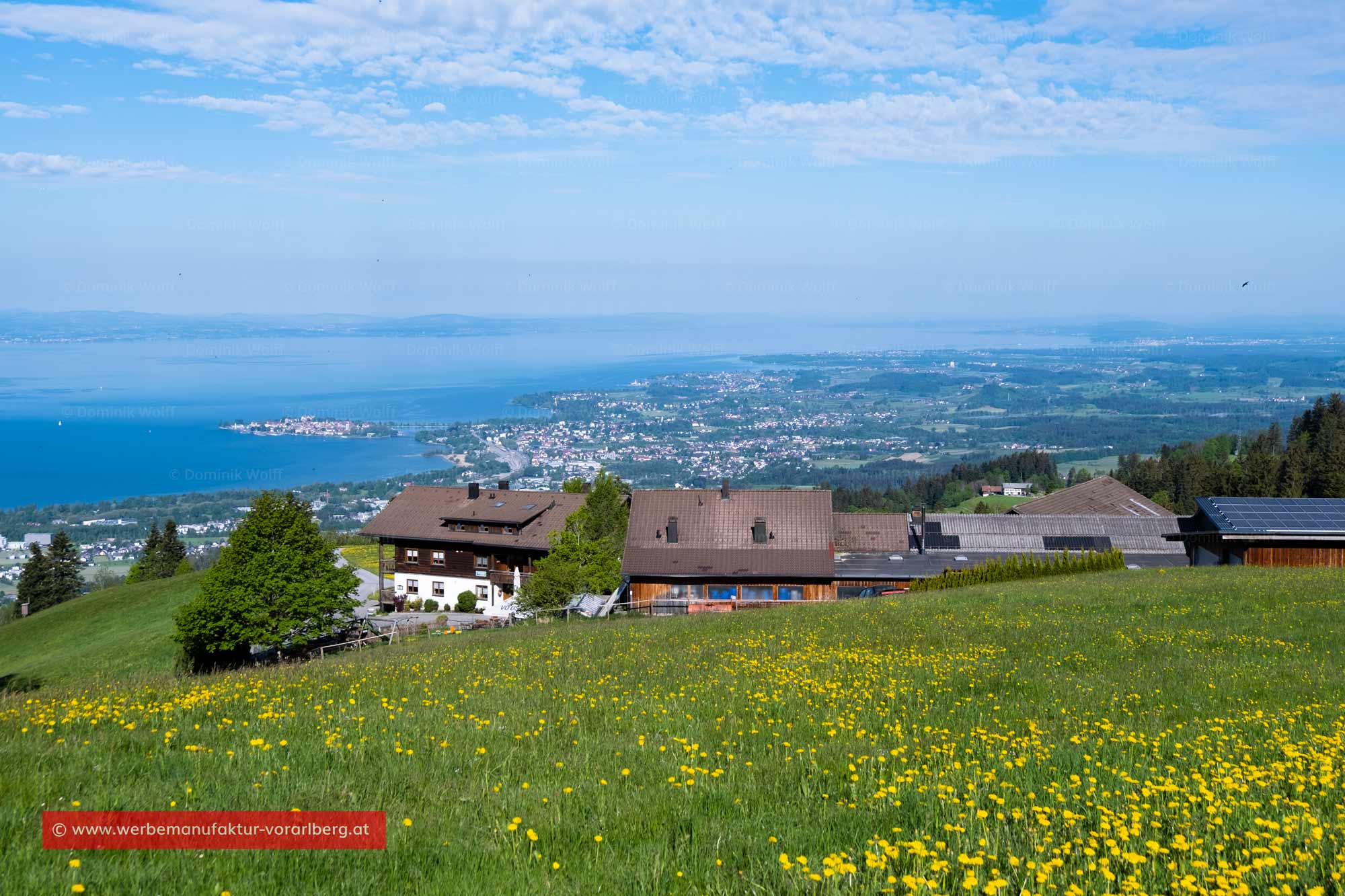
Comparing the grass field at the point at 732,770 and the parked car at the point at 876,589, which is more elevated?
the grass field at the point at 732,770

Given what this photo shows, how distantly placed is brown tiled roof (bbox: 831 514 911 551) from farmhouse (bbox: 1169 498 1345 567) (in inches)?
663

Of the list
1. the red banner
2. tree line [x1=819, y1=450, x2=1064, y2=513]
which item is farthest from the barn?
tree line [x1=819, y1=450, x2=1064, y2=513]

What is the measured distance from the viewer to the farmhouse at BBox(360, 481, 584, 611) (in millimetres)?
62344

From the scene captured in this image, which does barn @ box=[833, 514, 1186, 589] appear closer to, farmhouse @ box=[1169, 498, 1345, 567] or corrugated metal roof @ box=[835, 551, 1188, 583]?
corrugated metal roof @ box=[835, 551, 1188, 583]

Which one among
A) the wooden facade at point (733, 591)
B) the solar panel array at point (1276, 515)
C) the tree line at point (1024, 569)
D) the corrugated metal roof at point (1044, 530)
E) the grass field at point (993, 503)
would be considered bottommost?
the grass field at point (993, 503)

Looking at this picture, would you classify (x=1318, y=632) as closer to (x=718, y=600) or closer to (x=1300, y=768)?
(x=1300, y=768)

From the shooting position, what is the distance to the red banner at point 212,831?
6227 millimetres

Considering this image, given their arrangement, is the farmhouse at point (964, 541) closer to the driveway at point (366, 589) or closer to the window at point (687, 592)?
the window at point (687, 592)

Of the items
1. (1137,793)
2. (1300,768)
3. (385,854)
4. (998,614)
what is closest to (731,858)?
(385,854)

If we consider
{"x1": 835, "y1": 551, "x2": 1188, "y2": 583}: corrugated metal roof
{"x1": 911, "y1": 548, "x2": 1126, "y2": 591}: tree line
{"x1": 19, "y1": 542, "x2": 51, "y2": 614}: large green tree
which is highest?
{"x1": 911, "y1": 548, "x2": 1126, "y2": 591}: tree line

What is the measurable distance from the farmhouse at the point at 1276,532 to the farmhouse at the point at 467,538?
3780 centimetres

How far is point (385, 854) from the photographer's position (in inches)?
247

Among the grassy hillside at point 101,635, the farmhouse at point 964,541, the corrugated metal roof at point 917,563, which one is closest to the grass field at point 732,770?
the grassy hillside at point 101,635

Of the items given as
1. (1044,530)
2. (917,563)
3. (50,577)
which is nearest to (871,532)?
(917,563)
